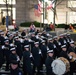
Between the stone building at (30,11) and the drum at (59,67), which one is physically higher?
the stone building at (30,11)

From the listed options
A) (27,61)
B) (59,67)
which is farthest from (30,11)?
(59,67)

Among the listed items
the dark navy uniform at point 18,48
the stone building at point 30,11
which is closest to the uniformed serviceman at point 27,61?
the dark navy uniform at point 18,48

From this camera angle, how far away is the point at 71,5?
2178 inches

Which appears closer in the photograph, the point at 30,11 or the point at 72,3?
the point at 72,3

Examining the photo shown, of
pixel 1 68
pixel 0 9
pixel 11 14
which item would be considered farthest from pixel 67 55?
pixel 0 9

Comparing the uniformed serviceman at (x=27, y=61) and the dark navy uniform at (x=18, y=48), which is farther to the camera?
the dark navy uniform at (x=18, y=48)

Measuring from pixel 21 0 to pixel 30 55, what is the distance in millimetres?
39555

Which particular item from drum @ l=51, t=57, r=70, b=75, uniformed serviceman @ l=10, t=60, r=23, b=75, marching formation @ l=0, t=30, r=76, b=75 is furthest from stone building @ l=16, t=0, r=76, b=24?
uniformed serviceman @ l=10, t=60, r=23, b=75

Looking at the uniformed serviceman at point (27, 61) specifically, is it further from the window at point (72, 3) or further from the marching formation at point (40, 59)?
the window at point (72, 3)

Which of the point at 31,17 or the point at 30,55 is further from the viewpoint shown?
the point at 31,17

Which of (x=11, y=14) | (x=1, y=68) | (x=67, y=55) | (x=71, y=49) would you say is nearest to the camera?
(x=67, y=55)

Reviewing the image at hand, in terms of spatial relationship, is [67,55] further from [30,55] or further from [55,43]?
[55,43]

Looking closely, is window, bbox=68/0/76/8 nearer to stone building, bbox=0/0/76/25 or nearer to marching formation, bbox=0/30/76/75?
stone building, bbox=0/0/76/25

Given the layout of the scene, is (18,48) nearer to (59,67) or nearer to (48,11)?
(59,67)
